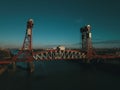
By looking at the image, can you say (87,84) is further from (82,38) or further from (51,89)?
(82,38)

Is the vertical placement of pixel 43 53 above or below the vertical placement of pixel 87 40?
below

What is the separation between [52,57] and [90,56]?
34456 mm

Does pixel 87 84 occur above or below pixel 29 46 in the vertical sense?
below

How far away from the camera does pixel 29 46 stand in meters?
102

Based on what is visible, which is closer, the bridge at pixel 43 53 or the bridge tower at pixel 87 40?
the bridge at pixel 43 53

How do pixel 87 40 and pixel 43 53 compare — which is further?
pixel 87 40

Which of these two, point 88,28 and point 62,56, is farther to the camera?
point 88,28

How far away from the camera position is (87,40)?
139625 millimetres

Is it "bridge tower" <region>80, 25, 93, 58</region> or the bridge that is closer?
the bridge

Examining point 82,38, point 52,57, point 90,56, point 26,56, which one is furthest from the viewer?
point 82,38

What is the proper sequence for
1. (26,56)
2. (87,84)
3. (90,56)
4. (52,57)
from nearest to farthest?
(87,84) → (26,56) → (52,57) → (90,56)

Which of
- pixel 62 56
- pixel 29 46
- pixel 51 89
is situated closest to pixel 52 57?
pixel 62 56

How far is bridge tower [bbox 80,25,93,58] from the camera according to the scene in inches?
5135

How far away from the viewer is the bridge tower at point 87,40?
130425 mm
